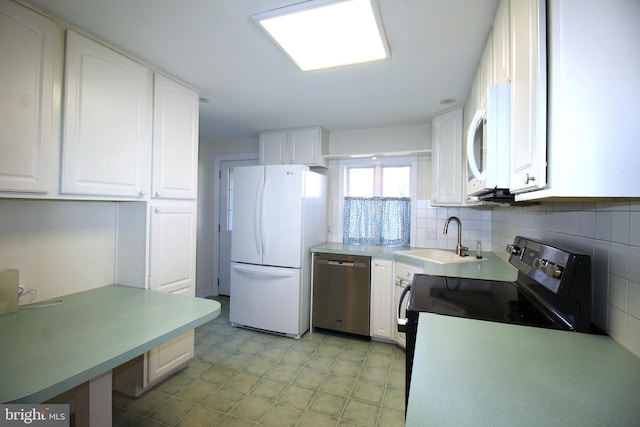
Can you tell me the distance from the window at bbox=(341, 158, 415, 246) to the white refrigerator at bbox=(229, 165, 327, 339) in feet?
1.79

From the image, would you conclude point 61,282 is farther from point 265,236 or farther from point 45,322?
point 265,236

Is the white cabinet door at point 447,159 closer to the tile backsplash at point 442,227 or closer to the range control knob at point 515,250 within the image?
the tile backsplash at point 442,227

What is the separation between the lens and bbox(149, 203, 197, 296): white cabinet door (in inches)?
76.5

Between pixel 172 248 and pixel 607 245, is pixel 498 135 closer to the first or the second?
pixel 607 245

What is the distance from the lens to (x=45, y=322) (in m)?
1.27

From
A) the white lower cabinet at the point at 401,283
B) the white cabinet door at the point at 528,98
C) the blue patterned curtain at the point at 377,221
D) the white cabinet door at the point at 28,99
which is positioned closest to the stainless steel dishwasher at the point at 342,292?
the white lower cabinet at the point at 401,283

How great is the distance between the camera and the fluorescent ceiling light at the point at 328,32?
131 centimetres

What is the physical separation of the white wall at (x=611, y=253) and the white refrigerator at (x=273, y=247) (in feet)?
6.75

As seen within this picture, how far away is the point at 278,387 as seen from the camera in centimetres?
210

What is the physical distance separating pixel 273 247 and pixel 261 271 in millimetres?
279

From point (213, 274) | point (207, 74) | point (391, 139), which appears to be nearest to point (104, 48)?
point (207, 74)

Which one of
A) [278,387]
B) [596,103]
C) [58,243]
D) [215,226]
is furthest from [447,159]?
[215,226]

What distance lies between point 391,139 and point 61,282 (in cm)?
301

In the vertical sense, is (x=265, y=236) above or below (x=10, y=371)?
above
